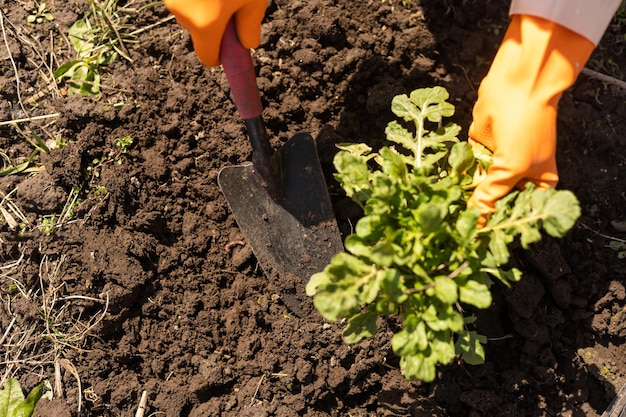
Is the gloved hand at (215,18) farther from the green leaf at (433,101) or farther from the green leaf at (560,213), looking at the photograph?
the green leaf at (560,213)

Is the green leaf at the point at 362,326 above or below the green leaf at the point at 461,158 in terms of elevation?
below

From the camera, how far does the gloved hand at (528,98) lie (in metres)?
1.89

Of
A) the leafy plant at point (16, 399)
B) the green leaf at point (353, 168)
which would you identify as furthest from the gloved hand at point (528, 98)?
the leafy plant at point (16, 399)

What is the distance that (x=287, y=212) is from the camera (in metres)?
2.45

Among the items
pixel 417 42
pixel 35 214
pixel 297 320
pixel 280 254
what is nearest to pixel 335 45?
pixel 417 42

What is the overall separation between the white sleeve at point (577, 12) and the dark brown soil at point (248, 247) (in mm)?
688

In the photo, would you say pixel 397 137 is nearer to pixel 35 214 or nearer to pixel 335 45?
pixel 335 45

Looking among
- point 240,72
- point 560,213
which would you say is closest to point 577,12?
point 560,213

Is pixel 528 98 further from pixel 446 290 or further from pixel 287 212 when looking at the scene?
pixel 287 212

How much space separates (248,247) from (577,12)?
1530mm

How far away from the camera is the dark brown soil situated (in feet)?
7.88

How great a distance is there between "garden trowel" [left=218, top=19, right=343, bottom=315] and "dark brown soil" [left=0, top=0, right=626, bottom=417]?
0.12m

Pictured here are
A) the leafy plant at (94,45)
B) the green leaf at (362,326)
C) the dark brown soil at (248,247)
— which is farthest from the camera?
the leafy plant at (94,45)

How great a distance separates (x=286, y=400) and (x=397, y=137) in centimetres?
117
